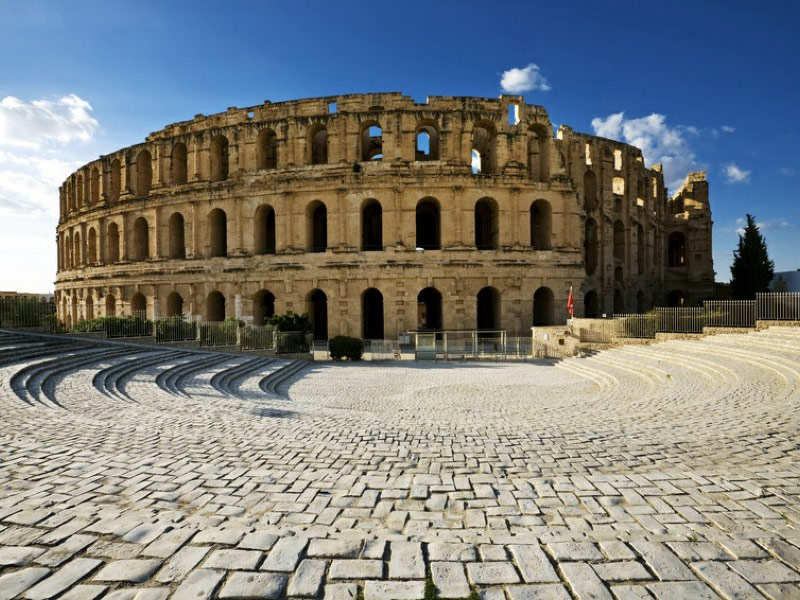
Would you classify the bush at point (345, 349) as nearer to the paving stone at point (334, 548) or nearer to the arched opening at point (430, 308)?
the arched opening at point (430, 308)

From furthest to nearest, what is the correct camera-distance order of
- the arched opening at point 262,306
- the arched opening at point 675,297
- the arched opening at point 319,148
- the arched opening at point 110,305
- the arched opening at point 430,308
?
1. the arched opening at point 675,297
2. the arched opening at point 110,305
3. the arched opening at point 430,308
4. the arched opening at point 319,148
5. the arched opening at point 262,306

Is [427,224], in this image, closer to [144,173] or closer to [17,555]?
[144,173]

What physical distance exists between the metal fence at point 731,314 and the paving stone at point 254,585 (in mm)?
19286

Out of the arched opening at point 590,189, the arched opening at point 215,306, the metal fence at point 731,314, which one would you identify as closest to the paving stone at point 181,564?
the metal fence at point 731,314

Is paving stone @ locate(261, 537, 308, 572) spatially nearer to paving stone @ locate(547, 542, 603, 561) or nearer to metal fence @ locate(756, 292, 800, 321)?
paving stone @ locate(547, 542, 603, 561)

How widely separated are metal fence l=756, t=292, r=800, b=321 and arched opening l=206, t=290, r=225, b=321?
28575 millimetres

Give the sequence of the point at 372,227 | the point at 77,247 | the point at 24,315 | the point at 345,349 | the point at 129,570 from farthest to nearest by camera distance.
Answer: the point at 77,247 → the point at 372,227 → the point at 345,349 → the point at 24,315 → the point at 129,570

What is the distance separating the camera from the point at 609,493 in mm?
3873

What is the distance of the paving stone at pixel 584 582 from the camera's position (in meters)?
2.46

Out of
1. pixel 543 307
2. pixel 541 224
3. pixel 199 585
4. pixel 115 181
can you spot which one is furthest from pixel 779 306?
pixel 115 181

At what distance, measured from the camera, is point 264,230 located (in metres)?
26.1

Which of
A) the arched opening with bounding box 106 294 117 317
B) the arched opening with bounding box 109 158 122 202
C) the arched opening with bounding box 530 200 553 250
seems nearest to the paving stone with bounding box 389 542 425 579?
the arched opening with bounding box 530 200 553 250

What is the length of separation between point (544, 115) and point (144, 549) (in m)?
28.6

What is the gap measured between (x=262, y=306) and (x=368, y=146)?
13342 millimetres
